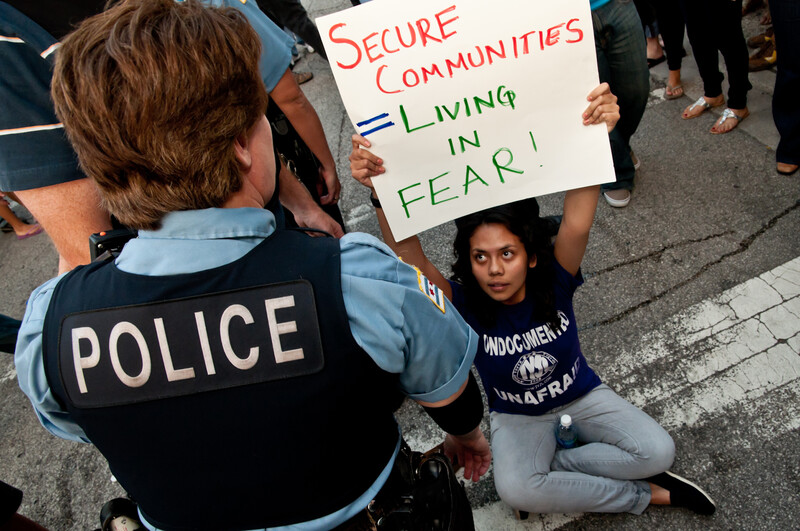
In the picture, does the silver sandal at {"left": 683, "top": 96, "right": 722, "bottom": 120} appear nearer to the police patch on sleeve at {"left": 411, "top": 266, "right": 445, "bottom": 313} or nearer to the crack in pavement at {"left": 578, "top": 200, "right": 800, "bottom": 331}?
the crack in pavement at {"left": 578, "top": 200, "right": 800, "bottom": 331}

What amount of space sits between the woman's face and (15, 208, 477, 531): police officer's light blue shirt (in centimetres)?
67

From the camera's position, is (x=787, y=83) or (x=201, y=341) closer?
(x=201, y=341)

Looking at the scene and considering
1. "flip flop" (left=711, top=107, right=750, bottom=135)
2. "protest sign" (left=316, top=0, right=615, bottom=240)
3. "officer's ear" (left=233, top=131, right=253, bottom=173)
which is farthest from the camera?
"flip flop" (left=711, top=107, right=750, bottom=135)

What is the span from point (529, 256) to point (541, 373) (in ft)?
1.26

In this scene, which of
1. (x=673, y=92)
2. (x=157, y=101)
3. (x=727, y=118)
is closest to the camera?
(x=157, y=101)

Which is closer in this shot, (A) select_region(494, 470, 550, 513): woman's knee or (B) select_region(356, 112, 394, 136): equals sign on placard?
(B) select_region(356, 112, 394, 136): equals sign on placard

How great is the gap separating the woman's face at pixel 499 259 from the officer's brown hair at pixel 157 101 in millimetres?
901

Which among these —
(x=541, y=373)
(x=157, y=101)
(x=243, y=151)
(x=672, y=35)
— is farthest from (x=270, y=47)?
(x=672, y=35)

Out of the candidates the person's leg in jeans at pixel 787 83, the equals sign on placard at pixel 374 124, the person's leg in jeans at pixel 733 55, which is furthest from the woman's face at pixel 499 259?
the person's leg in jeans at pixel 733 55

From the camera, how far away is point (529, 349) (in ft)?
5.81

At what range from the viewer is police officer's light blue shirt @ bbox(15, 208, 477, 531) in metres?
0.92

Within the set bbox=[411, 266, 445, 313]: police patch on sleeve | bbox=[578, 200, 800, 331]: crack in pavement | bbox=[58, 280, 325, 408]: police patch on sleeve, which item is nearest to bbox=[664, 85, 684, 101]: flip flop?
bbox=[578, 200, 800, 331]: crack in pavement

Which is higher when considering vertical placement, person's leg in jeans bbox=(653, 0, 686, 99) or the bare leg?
the bare leg

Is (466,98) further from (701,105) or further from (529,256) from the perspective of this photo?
(701,105)
